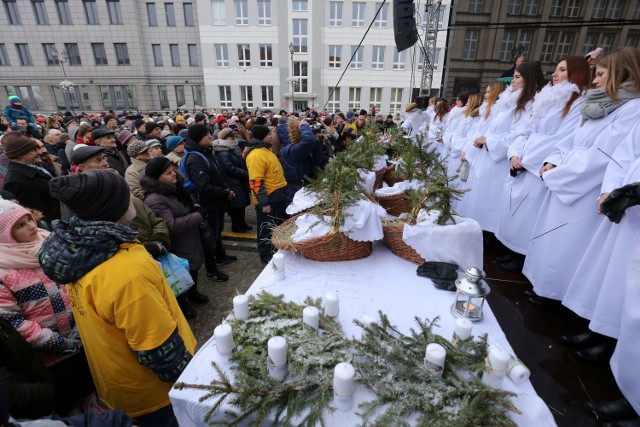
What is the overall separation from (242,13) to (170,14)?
7362 millimetres

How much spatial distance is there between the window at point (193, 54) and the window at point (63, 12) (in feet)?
34.8

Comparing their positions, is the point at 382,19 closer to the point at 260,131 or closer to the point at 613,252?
the point at 260,131

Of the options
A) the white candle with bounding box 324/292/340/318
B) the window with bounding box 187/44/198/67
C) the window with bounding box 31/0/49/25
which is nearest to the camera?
the white candle with bounding box 324/292/340/318

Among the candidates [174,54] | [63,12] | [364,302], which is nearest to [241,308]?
[364,302]

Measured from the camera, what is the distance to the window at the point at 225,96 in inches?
1191

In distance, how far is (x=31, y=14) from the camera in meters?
28.4

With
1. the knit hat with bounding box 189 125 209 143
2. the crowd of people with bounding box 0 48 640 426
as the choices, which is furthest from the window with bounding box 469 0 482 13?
the knit hat with bounding box 189 125 209 143

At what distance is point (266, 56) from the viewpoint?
29.0 m

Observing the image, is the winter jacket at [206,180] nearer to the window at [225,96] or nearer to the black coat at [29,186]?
the black coat at [29,186]

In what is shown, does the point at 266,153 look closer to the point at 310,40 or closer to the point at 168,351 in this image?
the point at 168,351

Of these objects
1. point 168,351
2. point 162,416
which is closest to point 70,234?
point 168,351

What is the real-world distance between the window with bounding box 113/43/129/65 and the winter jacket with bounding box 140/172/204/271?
3456 centimetres

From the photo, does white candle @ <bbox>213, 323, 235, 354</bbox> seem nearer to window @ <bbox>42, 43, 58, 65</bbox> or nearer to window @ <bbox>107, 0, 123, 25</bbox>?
window @ <bbox>107, 0, 123, 25</bbox>

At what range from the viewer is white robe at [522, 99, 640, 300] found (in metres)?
2.50
